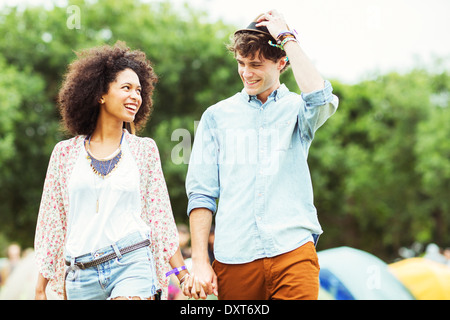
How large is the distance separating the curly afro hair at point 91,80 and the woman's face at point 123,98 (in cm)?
4

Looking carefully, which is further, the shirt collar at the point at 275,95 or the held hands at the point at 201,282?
the shirt collar at the point at 275,95

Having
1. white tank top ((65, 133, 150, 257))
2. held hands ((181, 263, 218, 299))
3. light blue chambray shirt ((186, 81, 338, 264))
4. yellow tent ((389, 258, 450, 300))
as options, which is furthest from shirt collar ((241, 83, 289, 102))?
yellow tent ((389, 258, 450, 300))

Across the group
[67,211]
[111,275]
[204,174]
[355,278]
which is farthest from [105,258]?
[355,278]

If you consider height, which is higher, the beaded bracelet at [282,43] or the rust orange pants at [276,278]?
the beaded bracelet at [282,43]

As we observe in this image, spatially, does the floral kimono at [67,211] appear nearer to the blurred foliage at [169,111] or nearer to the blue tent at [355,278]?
the blue tent at [355,278]

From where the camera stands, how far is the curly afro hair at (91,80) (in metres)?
4.05

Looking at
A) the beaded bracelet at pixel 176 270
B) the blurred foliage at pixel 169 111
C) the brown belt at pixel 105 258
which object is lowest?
the beaded bracelet at pixel 176 270

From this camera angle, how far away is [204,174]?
3746 millimetres

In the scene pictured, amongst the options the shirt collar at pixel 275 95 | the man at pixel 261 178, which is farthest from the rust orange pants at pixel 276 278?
the shirt collar at pixel 275 95

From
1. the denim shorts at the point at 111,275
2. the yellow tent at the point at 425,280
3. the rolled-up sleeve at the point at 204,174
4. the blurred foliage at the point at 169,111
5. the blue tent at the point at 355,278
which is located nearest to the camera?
the denim shorts at the point at 111,275

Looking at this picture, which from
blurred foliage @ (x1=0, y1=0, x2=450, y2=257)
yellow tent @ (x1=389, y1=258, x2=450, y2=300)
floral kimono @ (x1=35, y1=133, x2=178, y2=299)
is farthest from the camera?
blurred foliage @ (x1=0, y1=0, x2=450, y2=257)

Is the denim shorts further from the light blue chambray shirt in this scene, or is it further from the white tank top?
the light blue chambray shirt

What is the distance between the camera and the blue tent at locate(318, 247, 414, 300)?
23.8 ft

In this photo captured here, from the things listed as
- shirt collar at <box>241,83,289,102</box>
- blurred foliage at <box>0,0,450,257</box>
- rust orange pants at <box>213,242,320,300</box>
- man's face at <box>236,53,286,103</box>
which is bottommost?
rust orange pants at <box>213,242,320,300</box>
